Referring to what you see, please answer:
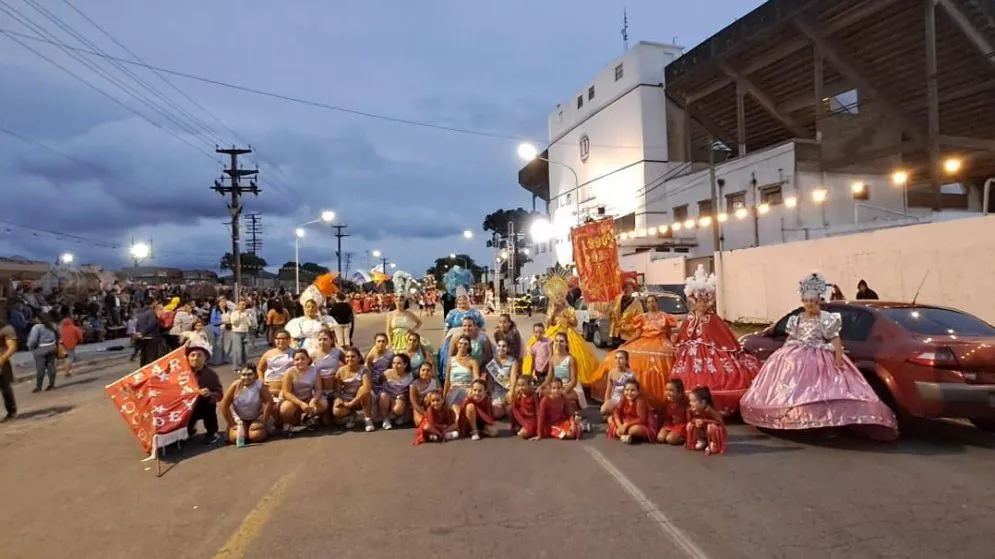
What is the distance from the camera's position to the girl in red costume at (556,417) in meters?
7.22

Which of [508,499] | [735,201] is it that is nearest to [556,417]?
[508,499]

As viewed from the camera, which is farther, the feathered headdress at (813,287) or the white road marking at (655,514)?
the feathered headdress at (813,287)

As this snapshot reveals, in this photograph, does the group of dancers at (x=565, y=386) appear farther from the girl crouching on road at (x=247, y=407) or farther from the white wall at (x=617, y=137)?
the white wall at (x=617, y=137)

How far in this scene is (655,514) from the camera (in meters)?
4.67

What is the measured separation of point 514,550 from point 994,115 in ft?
113

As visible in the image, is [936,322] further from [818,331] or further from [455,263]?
[455,263]

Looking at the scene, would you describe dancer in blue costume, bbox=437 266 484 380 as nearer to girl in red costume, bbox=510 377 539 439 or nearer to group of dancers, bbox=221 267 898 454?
group of dancers, bbox=221 267 898 454

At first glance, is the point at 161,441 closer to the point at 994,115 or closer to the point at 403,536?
the point at 403,536

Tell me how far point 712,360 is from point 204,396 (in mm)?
6001

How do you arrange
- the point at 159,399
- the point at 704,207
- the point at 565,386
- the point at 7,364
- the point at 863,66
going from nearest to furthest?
the point at 159,399, the point at 565,386, the point at 7,364, the point at 863,66, the point at 704,207

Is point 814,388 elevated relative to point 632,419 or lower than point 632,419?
elevated

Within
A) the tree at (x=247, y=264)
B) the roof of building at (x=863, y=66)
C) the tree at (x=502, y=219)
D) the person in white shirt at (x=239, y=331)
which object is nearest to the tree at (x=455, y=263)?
the tree at (x=502, y=219)

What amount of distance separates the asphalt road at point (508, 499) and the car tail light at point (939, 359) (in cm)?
85

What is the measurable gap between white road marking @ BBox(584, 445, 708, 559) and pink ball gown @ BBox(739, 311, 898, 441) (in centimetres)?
193
